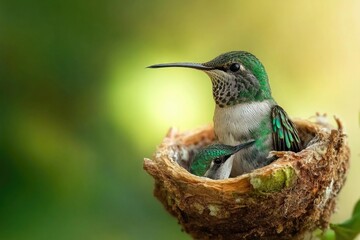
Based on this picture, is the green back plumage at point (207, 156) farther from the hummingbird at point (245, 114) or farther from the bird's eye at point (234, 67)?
the bird's eye at point (234, 67)

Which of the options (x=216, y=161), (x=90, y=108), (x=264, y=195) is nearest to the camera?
(x=264, y=195)

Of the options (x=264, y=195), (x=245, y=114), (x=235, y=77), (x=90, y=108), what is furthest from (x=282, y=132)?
(x=90, y=108)

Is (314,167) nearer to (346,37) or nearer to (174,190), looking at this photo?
(174,190)

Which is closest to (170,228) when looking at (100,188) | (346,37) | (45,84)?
(100,188)

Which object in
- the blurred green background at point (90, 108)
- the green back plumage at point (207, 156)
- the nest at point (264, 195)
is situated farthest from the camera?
the blurred green background at point (90, 108)

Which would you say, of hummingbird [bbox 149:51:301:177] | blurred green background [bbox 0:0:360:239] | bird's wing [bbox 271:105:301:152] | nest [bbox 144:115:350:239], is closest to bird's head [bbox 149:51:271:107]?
hummingbird [bbox 149:51:301:177]

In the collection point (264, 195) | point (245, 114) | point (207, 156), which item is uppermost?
point (245, 114)

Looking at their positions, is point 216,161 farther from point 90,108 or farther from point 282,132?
point 90,108

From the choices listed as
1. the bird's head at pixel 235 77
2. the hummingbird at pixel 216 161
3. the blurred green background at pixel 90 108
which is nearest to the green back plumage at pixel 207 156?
the hummingbird at pixel 216 161
